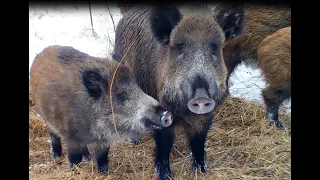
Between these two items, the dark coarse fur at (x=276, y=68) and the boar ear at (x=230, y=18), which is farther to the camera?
the dark coarse fur at (x=276, y=68)

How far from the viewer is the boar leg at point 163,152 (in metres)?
3.63

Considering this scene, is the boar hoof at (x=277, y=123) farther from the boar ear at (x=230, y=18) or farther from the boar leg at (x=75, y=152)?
the boar leg at (x=75, y=152)

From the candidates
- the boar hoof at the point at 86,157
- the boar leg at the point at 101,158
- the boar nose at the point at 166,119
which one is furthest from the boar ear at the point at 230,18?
the boar hoof at the point at 86,157

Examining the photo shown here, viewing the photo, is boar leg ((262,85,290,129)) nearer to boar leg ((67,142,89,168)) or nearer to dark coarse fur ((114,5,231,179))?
dark coarse fur ((114,5,231,179))

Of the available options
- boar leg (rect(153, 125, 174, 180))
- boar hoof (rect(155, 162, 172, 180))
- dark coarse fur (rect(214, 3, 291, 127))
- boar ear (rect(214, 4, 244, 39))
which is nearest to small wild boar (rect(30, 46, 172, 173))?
boar leg (rect(153, 125, 174, 180))

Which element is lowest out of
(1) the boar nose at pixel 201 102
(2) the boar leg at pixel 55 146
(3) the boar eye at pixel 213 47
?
(2) the boar leg at pixel 55 146

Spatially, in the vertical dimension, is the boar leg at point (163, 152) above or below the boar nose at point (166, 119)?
below

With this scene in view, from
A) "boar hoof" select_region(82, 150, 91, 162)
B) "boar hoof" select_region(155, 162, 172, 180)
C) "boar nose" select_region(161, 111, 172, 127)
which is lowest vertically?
"boar hoof" select_region(155, 162, 172, 180)

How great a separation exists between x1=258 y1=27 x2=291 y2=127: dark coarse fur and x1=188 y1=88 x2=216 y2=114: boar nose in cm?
165

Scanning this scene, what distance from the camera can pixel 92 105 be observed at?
3.51 meters

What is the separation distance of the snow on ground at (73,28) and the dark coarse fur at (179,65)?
13.4 inches

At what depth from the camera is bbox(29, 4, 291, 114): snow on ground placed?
3.64 metres

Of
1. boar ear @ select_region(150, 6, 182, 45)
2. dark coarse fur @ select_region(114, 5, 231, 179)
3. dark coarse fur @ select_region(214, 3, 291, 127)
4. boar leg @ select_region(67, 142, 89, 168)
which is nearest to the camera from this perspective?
dark coarse fur @ select_region(114, 5, 231, 179)

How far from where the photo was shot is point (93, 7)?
12.0ft
